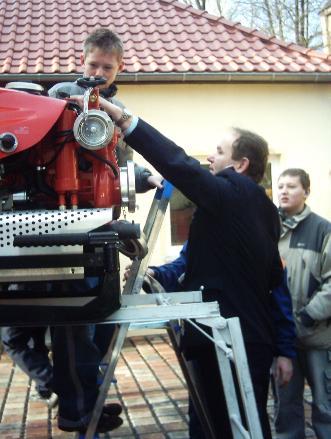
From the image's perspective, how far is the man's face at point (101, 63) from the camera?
2.85 metres

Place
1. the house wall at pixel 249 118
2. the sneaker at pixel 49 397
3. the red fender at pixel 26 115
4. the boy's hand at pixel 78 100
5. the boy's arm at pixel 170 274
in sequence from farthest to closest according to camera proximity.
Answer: the house wall at pixel 249 118, the sneaker at pixel 49 397, the boy's arm at pixel 170 274, the boy's hand at pixel 78 100, the red fender at pixel 26 115

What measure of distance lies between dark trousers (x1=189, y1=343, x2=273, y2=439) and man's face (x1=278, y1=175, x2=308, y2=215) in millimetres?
1102

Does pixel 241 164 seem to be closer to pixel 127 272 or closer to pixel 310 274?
pixel 127 272

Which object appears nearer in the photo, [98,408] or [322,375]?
[98,408]

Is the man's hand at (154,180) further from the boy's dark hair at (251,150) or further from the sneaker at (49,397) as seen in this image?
the sneaker at (49,397)

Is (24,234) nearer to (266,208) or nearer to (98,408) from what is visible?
(98,408)

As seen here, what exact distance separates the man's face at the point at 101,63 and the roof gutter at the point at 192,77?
398 centimetres

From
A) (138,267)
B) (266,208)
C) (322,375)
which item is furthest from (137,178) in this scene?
(322,375)

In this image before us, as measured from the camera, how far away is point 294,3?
2109 cm

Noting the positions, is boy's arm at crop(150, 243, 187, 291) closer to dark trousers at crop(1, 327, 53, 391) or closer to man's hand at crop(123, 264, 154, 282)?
man's hand at crop(123, 264, 154, 282)

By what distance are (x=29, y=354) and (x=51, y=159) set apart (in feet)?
5.02

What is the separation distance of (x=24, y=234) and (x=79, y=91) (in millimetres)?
1031

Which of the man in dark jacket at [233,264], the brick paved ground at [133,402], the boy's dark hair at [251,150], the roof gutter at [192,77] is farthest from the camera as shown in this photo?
the roof gutter at [192,77]

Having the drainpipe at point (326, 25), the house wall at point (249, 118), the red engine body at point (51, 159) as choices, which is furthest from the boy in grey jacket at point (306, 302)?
the drainpipe at point (326, 25)
